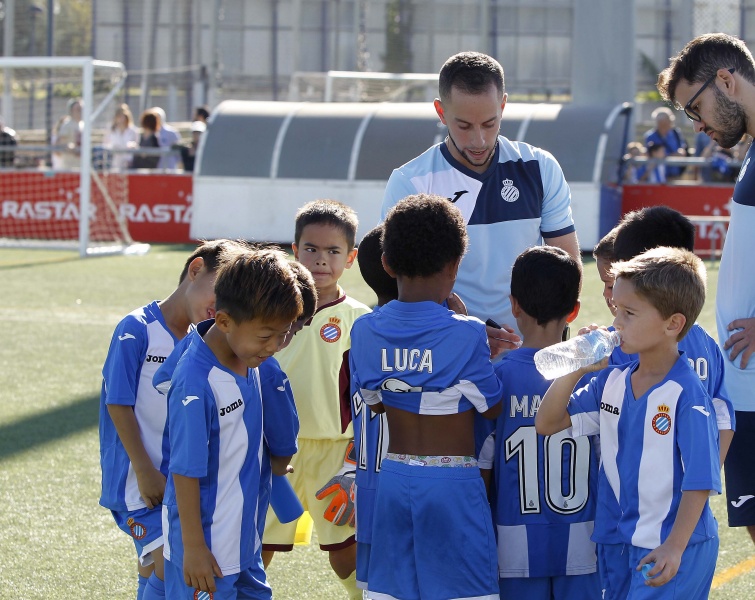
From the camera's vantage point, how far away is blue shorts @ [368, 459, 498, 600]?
3.00 meters

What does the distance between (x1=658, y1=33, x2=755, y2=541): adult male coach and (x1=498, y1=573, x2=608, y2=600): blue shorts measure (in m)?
0.89

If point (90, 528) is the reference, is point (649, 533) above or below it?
above

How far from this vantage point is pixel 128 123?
1959 centimetres

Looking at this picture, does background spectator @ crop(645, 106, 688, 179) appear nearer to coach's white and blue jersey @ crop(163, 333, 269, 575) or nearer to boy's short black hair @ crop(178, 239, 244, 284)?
boy's short black hair @ crop(178, 239, 244, 284)

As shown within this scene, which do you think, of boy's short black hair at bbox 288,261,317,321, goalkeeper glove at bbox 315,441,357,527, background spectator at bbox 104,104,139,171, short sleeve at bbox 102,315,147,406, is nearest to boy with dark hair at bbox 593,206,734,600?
boy's short black hair at bbox 288,261,317,321

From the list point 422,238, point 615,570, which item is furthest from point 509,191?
point 615,570

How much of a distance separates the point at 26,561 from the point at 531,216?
2.49 metres

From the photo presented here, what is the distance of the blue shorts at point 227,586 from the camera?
3037 mm

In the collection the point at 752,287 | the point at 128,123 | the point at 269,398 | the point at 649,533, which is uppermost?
the point at 128,123

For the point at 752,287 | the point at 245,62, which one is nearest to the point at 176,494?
the point at 752,287

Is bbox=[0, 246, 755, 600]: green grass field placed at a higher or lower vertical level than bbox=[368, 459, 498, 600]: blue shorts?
lower

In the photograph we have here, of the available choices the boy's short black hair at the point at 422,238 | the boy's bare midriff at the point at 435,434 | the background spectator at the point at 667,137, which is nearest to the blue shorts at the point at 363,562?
the boy's bare midriff at the point at 435,434

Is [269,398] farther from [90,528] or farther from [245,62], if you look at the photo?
[245,62]

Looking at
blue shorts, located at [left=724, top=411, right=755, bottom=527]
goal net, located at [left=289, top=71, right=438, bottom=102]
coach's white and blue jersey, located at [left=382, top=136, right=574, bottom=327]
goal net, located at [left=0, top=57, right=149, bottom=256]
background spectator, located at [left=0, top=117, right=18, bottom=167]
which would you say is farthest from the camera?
goal net, located at [left=289, top=71, right=438, bottom=102]
